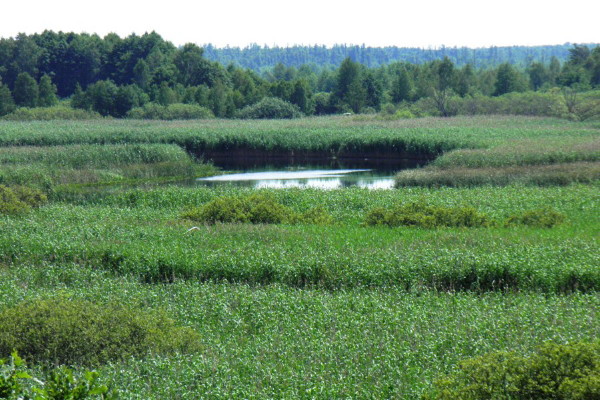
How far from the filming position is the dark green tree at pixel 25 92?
79.1 metres

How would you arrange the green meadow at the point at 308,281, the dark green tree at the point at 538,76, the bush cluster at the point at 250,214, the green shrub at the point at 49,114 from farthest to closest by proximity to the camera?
the dark green tree at the point at 538,76 < the green shrub at the point at 49,114 < the bush cluster at the point at 250,214 < the green meadow at the point at 308,281

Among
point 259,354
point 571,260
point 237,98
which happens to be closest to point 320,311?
point 259,354

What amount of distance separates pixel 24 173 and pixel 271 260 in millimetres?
18438

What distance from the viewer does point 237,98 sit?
79.3 meters

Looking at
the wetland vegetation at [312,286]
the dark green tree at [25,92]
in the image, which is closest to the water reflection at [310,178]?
the wetland vegetation at [312,286]

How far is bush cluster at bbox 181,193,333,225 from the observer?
19.3 metres

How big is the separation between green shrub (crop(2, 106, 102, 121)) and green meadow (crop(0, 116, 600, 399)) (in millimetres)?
44571

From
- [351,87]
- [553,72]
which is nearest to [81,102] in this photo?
[351,87]

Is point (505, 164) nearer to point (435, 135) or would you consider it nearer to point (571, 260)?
point (435, 135)

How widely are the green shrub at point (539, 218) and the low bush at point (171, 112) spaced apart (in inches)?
2223

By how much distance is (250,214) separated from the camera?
63.7 ft

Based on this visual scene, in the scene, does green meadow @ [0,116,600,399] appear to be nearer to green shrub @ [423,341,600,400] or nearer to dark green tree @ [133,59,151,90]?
green shrub @ [423,341,600,400]

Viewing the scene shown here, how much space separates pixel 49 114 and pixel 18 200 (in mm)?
51691

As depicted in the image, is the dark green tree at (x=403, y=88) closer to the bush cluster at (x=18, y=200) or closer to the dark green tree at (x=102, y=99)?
the dark green tree at (x=102, y=99)
